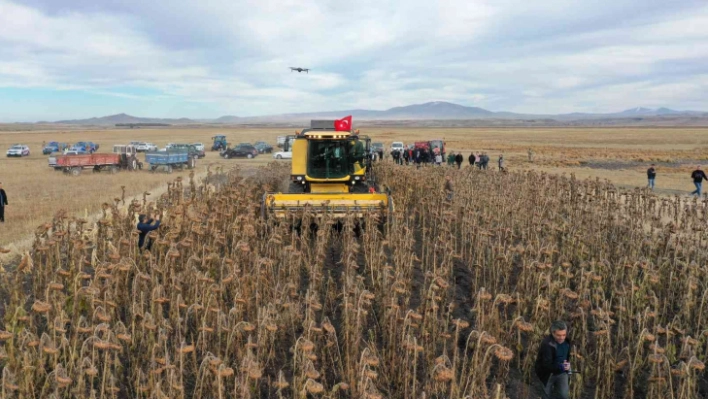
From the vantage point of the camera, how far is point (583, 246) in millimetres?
8891

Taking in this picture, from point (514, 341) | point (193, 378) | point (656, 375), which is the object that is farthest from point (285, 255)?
point (656, 375)

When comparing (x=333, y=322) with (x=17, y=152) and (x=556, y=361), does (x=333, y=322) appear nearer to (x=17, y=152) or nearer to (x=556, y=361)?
(x=556, y=361)

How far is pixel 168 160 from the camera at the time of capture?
3080 centimetres

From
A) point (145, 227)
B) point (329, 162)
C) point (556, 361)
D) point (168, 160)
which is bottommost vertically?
point (556, 361)

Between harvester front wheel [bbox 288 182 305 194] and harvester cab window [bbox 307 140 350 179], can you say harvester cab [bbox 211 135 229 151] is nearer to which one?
harvester front wheel [bbox 288 182 305 194]

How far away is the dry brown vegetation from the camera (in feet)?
15.4

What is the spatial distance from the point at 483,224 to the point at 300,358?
22.2 feet

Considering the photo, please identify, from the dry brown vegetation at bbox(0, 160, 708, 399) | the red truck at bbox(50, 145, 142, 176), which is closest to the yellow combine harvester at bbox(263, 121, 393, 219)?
the dry brown vegetation at bbox(0, 160, 708, 399)

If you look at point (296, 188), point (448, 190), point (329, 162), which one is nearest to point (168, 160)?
point (296, 188)

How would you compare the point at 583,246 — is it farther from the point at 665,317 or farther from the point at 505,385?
the point at 505,385

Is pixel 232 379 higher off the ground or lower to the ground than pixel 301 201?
lower

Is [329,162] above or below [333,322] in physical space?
above

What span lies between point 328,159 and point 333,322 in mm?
6386

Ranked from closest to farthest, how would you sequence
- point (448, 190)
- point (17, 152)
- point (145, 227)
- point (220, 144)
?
point (145, 227) → point (448, 190) → point (17, 152) → point (220, 144)
